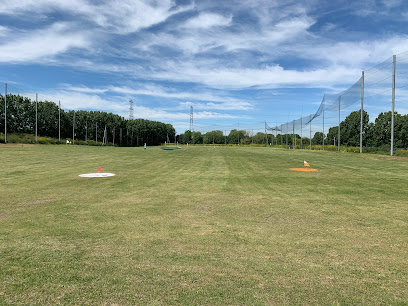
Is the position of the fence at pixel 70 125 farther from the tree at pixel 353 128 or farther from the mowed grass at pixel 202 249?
the tree at pixel 353 128

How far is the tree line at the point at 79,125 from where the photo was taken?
3174 inches

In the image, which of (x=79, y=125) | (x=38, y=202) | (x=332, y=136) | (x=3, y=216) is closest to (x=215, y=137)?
(x=332, y=136)

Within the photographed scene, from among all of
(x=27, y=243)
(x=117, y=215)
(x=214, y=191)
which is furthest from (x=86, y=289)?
(x=214, y=191)

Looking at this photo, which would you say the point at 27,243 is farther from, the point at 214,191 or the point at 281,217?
the point at 214,191

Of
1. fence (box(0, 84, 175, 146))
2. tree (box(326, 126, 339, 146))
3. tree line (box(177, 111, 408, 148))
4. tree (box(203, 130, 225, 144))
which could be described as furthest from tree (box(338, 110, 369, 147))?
fence (box(0, 84, 175, 146))

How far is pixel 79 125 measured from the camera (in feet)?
366

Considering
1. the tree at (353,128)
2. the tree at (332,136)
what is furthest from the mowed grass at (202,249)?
the tree at (332,136)

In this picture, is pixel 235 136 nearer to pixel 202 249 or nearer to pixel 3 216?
pixel 3 216

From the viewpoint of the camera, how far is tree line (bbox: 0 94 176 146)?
80625 mm

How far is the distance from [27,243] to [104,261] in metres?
1.75

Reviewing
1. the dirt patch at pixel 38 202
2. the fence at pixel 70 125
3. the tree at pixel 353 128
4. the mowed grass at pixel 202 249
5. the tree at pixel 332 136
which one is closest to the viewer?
the mowed grass at pixel 202 249

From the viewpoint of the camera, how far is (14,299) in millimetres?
3100

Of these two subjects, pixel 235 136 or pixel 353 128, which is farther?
pixel 235 136

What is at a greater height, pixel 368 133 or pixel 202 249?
pixel 368 133
